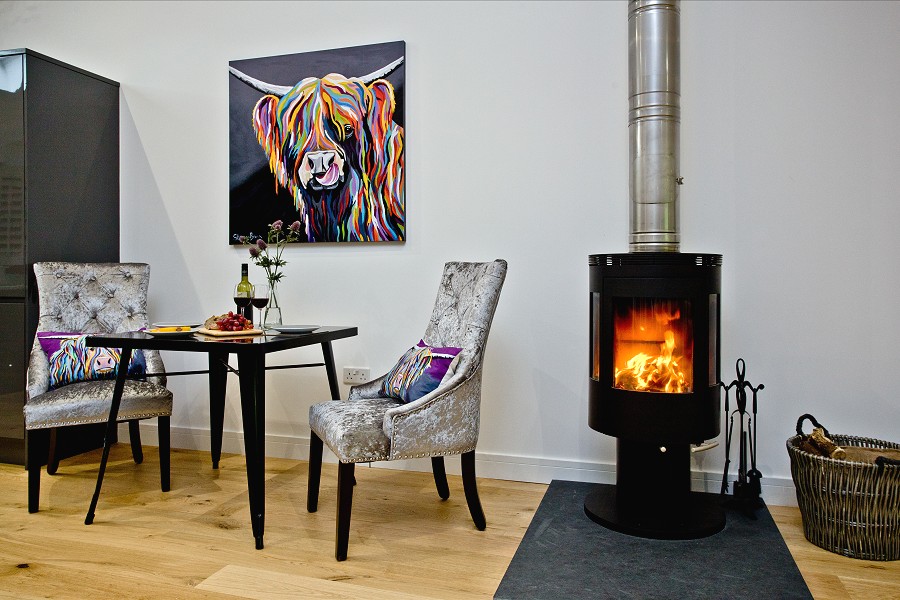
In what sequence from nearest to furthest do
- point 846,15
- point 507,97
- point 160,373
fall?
point 846,15 < point 160,373 < point 507,97

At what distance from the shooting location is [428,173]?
3.16 meters

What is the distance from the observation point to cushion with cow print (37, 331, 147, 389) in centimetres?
287

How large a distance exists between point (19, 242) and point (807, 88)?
11.7ft

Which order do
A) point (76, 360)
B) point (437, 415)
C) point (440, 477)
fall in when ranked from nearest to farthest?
point (437, 415) < point (440, 477) < point (76, 360)

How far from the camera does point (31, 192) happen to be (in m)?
3.17

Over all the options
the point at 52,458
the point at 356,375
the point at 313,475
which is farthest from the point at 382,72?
the point at 52,458

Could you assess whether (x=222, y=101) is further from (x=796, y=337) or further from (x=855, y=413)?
(x=855, y=413)

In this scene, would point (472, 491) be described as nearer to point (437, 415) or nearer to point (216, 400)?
point (437, 415)

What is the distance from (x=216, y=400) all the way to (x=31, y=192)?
1.33m

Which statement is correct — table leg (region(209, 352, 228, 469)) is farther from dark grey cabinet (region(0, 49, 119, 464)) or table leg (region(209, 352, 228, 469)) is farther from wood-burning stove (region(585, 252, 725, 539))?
wood-burning stove (region(585, 252, 725, 539))

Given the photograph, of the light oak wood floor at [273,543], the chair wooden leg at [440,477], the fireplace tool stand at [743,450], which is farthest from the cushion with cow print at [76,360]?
the fireplace tool stand at [743,450]

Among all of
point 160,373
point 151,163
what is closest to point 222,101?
point 151,163

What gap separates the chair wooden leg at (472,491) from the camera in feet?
7.88

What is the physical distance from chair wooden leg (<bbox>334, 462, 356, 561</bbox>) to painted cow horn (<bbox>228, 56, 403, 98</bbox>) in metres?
1.92
